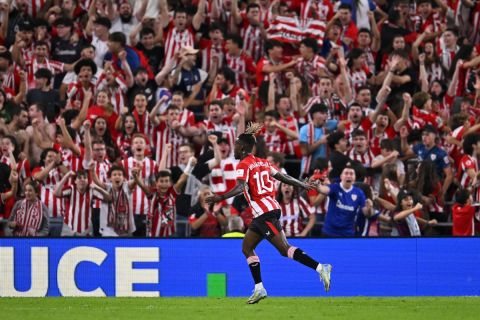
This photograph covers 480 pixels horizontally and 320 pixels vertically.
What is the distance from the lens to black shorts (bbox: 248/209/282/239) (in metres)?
14.1

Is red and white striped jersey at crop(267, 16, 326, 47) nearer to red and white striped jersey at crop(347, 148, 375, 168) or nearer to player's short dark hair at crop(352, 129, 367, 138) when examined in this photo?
player's short dark hair at crop(352, 129, 367, 138)

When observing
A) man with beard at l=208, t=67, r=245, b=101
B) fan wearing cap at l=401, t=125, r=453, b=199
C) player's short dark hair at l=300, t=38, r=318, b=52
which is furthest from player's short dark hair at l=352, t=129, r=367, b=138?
player's short dark hair at l=300, t=38, r=318, b=52

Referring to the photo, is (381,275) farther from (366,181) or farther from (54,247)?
(54,247)

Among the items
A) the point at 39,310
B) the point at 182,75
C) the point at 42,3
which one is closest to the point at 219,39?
the point at 182,75

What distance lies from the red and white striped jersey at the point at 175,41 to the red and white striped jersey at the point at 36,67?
205cm

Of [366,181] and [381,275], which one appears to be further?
[366,181]

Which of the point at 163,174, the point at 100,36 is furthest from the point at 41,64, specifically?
the point at 163,174

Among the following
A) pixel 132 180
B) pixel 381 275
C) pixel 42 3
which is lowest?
pixel 381 275

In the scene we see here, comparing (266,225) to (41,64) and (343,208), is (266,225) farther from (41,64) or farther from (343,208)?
(41,64)

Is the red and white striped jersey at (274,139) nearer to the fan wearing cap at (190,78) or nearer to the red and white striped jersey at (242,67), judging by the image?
the fan wearing cap at (190,78)

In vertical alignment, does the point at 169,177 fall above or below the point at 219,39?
below

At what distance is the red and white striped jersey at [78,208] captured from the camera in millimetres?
18750

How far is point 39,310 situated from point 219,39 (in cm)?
945

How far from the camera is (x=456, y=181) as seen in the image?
19.7m
